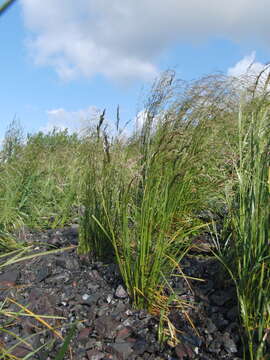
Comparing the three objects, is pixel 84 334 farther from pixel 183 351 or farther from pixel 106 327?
pixel 183 351

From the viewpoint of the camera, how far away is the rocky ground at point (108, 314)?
1.99m

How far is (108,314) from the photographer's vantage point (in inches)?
90.5

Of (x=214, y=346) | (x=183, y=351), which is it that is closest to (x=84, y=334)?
(x=183, y=351)

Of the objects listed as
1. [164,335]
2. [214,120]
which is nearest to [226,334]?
[164,335]

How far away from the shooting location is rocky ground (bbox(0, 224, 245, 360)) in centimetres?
199

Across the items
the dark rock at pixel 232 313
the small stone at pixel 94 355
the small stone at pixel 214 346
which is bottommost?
the small stone at pixel 94 355

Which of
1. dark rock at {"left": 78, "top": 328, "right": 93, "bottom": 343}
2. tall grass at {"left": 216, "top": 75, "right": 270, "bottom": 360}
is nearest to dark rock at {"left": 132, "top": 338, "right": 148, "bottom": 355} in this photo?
dark rock at {"left": 78, "top": 328, "right": 93, "bottom": 343}

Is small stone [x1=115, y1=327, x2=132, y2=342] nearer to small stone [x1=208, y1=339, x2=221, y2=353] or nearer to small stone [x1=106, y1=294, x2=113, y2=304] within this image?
small stone [x1=106, y1=294, x2=113, y2=304]

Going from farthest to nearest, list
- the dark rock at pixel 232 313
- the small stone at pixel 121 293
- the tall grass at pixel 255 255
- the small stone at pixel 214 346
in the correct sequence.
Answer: the small stone at pixel 121 293 < the dark rock at pixel 232 313 < the small stone at pixel 214 346 < the tall grass at pixel 255 255

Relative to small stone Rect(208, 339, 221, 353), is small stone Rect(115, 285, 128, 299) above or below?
above

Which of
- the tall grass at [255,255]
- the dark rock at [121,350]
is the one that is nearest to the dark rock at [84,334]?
the dark rock at [121,350]

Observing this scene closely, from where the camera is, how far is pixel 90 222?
2.82 m

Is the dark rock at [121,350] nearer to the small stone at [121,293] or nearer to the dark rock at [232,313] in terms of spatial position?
the small stone at [121,293]

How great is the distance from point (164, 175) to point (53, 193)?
2829 millimetres
